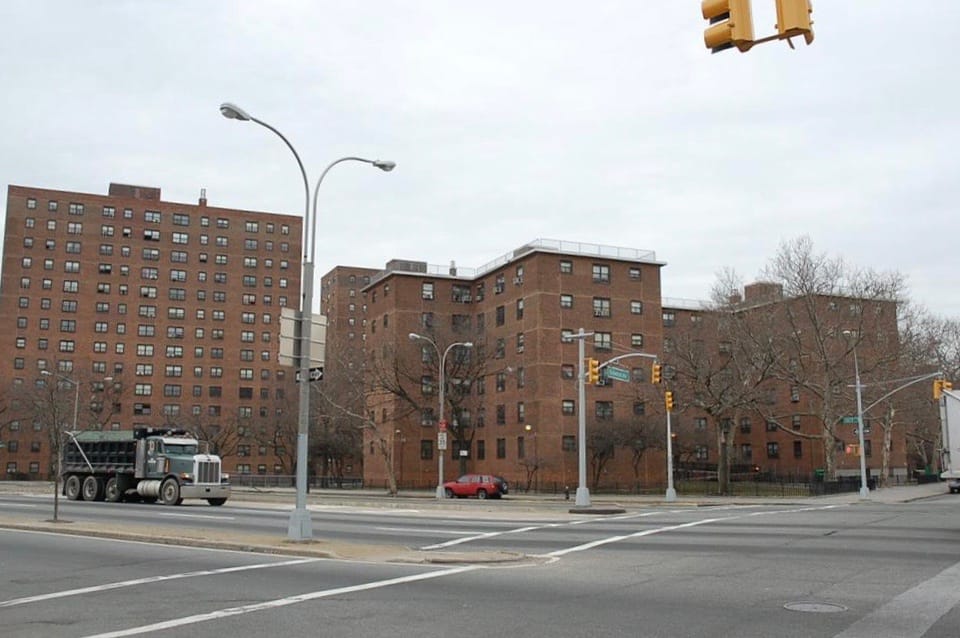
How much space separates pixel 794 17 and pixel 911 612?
7.07 metres

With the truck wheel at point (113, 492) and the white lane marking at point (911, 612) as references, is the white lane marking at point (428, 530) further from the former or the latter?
the truck wheel at point (113, 492)

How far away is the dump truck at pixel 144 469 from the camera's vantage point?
116 feet

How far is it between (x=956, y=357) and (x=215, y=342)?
8981 cm

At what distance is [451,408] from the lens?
71250 millimetres

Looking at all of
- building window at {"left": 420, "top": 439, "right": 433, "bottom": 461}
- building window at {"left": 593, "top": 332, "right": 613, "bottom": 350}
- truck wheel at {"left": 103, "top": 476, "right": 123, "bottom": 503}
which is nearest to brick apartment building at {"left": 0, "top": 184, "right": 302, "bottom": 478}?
building window at {"left": 420, "top": 439, "right": 433, "bottom": 461}

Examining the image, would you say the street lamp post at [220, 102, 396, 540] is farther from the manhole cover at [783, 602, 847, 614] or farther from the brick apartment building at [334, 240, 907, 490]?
the brick apartment building at [334, 240, 907, 490]

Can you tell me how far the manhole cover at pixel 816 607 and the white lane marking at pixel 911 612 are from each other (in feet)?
1.42

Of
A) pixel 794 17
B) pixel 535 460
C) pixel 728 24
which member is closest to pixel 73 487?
pixel 535 460

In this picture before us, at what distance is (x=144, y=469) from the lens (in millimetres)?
36188

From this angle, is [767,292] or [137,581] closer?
[137,581]

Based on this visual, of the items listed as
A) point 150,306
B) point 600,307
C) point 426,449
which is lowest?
point 426,449

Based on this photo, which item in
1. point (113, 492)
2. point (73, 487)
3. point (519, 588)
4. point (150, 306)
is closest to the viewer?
point (519, 588)

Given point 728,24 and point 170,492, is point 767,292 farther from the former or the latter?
point 728,24

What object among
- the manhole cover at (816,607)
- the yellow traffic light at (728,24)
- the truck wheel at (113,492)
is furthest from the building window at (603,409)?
the yellow traffic light at (728,24)
